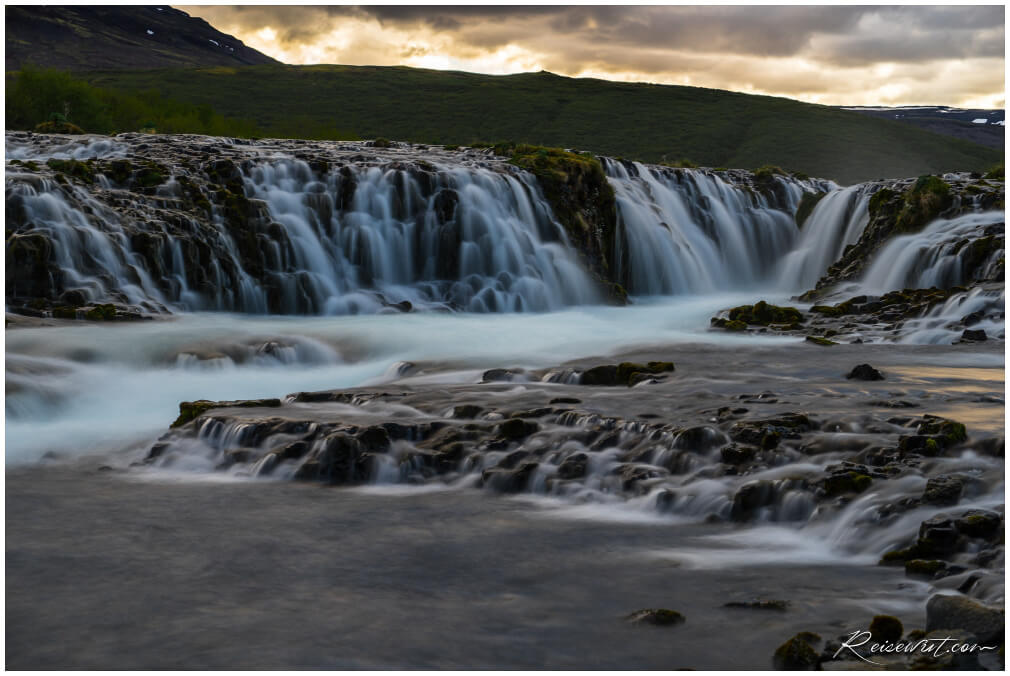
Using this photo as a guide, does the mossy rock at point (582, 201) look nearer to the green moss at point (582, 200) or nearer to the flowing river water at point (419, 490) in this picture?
the green moss at point (582, 200)

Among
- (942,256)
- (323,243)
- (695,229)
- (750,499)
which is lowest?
(750,499)

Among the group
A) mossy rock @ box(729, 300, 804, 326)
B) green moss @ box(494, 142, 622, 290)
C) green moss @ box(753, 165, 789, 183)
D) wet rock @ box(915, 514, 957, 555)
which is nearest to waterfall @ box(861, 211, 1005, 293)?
mossy rock @ box(729, 300, 804, 326)

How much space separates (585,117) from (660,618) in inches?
5460

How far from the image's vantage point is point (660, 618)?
24.4 ft

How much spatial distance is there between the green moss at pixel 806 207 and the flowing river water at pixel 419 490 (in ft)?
42.4

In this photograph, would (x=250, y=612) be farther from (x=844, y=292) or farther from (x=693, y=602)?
(x=844, y=292)

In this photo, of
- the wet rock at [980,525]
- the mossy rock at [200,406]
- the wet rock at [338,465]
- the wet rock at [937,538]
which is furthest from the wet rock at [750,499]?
the mossy rock at [200,406]

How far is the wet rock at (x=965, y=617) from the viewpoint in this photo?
6488mm

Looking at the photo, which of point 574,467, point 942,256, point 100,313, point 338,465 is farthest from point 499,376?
point 942,256

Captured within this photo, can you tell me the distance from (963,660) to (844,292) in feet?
84.6

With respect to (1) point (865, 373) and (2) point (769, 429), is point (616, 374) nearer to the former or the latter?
(1) point (865, 373)

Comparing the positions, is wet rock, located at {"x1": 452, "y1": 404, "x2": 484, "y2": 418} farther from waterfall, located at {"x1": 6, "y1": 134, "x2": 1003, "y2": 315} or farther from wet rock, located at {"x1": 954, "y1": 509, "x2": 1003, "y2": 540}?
waterfall, located at {"x1": 6, "y1": 134, "x2": 1003, "y2": 315}

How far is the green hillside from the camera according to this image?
406 ft

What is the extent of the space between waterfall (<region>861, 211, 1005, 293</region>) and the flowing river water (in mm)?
218
